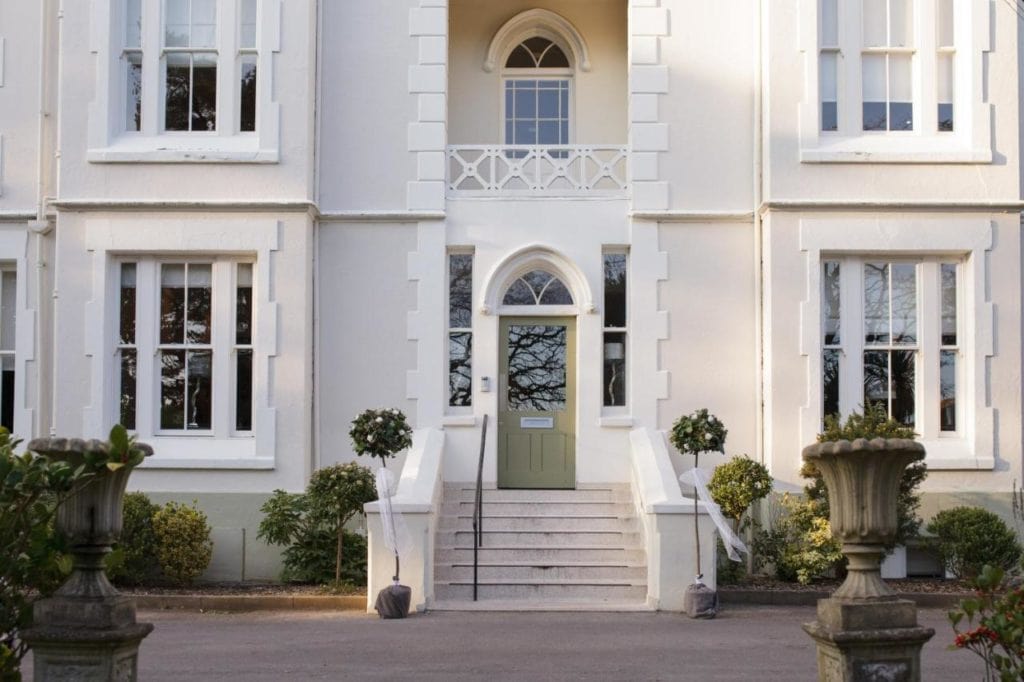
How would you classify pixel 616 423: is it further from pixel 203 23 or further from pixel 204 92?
pixel 203 23

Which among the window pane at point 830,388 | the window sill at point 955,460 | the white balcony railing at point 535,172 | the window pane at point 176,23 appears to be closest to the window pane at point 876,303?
the window pane at point 830,388

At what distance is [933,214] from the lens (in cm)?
1598

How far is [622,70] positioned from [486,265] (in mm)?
3559

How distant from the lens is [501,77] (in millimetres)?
18312

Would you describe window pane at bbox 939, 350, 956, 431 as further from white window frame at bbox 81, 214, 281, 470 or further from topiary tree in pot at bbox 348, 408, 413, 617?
white window frame at bbox 81, 214, 281, 470

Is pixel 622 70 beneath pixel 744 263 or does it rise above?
above

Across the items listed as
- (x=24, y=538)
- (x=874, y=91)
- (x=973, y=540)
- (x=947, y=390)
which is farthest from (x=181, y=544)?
(x=874, y=91)

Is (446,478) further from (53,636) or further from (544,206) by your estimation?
(53,636)

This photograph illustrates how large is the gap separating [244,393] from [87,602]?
920cm

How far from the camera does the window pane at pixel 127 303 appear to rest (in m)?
16.3

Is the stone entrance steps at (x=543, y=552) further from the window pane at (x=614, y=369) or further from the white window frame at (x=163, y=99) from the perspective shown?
the white window frame at (x=163, y=99)

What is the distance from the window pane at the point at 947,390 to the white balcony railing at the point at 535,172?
442 centimetres

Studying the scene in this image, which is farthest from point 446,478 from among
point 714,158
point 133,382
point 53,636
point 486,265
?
point 53,636

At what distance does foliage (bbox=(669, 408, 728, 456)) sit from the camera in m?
14.7
